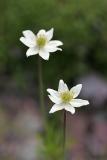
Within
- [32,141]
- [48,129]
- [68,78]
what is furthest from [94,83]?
[48,129]

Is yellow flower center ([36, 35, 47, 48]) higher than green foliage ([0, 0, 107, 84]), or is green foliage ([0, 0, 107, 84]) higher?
green foliage ([0, 0, 107, 84])

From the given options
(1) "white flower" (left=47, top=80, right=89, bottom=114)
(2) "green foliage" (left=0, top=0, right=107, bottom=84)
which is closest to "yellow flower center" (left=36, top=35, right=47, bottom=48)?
(1) "white flower" (left=47, top=80, right=89, bottom=114)

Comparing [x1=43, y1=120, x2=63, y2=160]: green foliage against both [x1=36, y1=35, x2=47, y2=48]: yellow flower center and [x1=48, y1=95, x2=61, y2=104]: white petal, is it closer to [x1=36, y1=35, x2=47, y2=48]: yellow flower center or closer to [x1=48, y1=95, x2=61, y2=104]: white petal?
[x1=36, y1=35, x2=47, y2=48]: yellow flower center

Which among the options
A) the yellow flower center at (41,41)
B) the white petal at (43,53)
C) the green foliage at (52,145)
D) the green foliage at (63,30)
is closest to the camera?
the white petal at (43,53)

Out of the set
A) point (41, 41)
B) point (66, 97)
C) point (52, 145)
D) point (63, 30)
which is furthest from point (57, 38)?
point (66, 97)

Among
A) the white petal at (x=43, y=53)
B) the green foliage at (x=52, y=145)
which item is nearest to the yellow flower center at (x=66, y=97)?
the white petal at (x=43, y=53)

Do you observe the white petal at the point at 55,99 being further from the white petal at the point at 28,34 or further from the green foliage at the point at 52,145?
the green foliage at the point at 52,145
